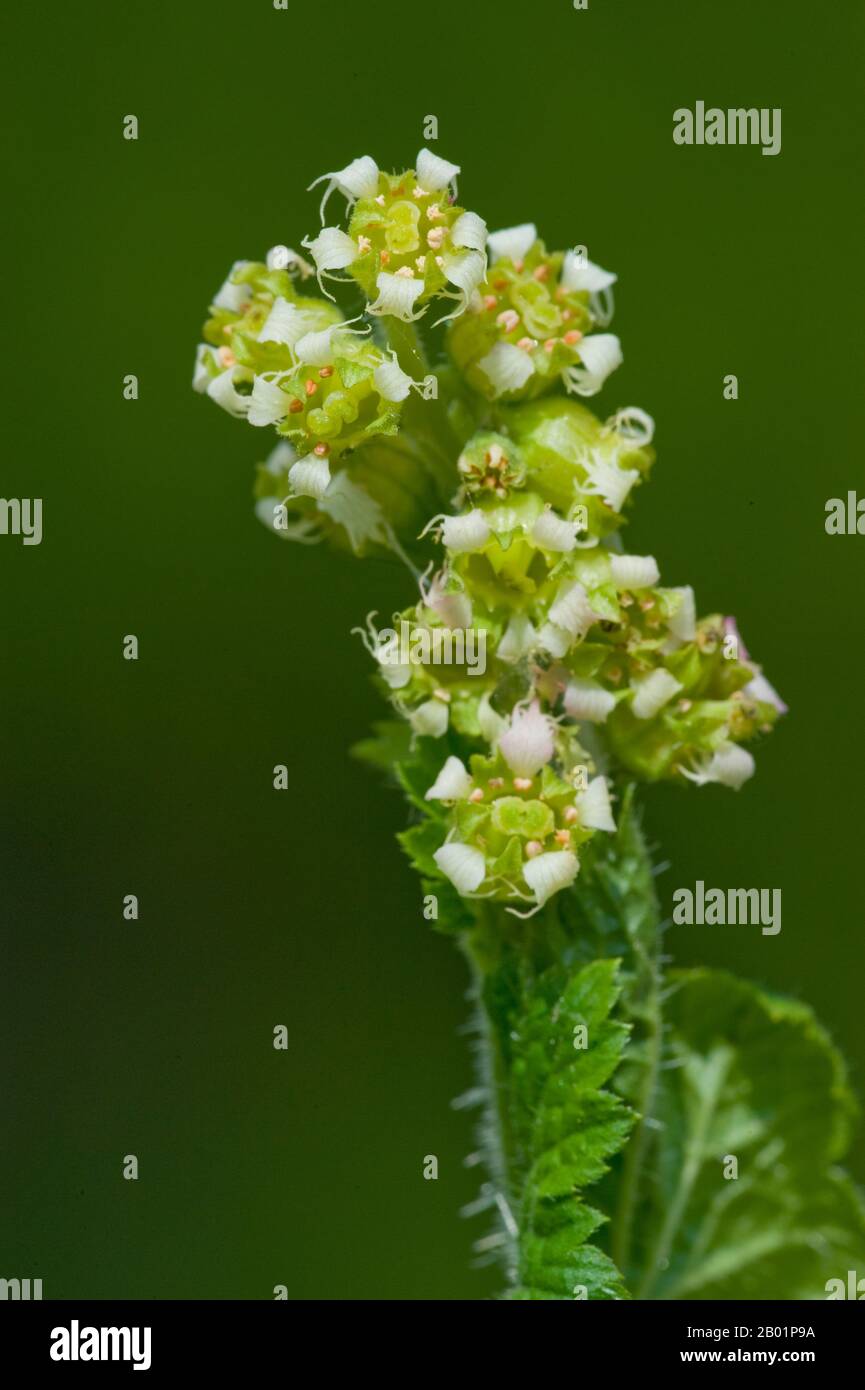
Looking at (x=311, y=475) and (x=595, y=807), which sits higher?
(x=311, y=475)

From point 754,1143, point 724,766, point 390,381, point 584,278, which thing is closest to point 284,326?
point 390,381

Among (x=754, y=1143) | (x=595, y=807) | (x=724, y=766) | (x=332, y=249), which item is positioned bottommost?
(x=754, y=1143)

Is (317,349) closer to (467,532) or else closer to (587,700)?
(467,532)

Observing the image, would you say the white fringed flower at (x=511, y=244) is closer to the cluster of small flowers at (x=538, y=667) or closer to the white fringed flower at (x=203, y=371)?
the cluster of small flowers at (x=538, y=667)

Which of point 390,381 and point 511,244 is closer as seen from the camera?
point 390,381

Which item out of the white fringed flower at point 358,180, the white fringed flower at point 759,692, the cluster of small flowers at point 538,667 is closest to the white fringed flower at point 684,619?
the cluster of small flowers at point 538,667

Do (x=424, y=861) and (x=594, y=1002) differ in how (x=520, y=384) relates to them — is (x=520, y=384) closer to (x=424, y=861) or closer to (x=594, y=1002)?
(x=424, y=861)
